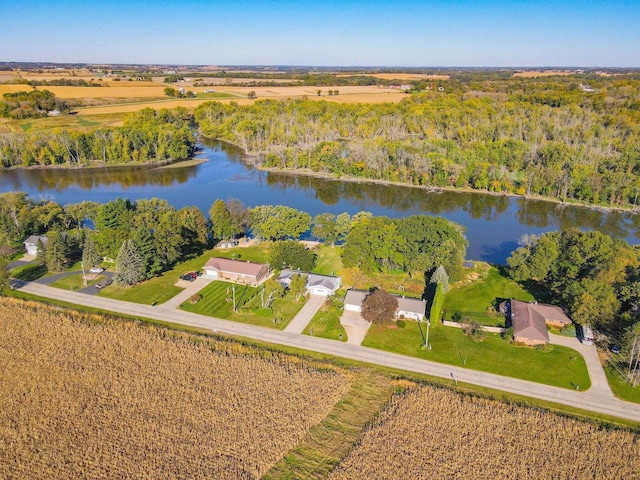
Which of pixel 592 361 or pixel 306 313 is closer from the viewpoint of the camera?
pixel 592 361

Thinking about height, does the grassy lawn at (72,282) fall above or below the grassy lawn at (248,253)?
below

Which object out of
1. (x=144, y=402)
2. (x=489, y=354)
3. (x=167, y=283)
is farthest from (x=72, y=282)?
(x=489, y=354)

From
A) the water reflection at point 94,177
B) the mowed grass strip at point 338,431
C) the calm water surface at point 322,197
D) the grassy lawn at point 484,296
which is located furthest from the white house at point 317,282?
the water reflection at point 94,177

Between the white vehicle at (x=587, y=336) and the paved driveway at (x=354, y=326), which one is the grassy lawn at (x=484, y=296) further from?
the paved driveway at (x=354, y=326)

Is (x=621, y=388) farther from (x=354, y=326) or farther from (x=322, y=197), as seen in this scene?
(x=322, y=197)

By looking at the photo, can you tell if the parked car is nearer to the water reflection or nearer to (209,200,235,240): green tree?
(209,200,235,240): green tree

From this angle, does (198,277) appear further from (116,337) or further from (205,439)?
(205,439)
